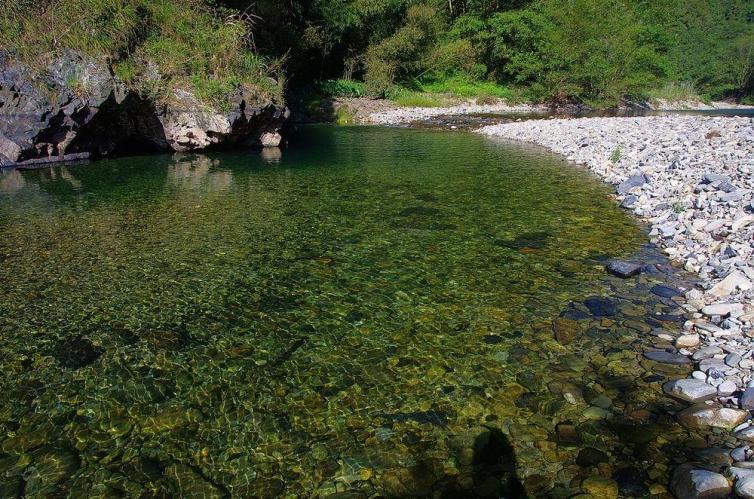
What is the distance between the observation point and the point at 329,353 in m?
4.71

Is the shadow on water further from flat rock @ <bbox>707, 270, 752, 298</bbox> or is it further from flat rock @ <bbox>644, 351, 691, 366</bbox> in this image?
flat rock @ <bbox>707, 270, 752, 298</bbox>

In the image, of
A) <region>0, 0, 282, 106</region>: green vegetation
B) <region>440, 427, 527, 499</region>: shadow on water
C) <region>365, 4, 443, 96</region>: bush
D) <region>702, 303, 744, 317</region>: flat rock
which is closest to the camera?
<region>440, 427, 527, 499</region>: shadow on water

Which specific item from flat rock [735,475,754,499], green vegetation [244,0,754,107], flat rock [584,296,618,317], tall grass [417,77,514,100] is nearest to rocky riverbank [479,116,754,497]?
flat rock [735,475,754,499]

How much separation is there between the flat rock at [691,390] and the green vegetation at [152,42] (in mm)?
17672

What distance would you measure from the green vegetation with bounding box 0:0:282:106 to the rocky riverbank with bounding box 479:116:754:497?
45.7ft

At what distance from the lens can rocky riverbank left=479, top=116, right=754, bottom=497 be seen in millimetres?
3439

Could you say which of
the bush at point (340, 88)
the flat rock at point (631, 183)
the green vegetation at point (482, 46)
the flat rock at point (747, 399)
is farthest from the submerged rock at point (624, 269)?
the bush at point (340, 88)

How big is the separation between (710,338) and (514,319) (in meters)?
1.93

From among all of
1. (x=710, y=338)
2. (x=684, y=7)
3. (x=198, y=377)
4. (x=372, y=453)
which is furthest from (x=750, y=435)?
(x=684, y=7)

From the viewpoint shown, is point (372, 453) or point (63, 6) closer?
point (372, 453)

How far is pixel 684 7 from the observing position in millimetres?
75562

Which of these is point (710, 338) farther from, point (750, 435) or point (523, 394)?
point (523, 394)

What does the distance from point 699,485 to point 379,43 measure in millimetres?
43462

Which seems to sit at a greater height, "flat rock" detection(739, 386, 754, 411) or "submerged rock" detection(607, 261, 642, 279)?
"submerged rock" detection(607, 261, 642, 279)
